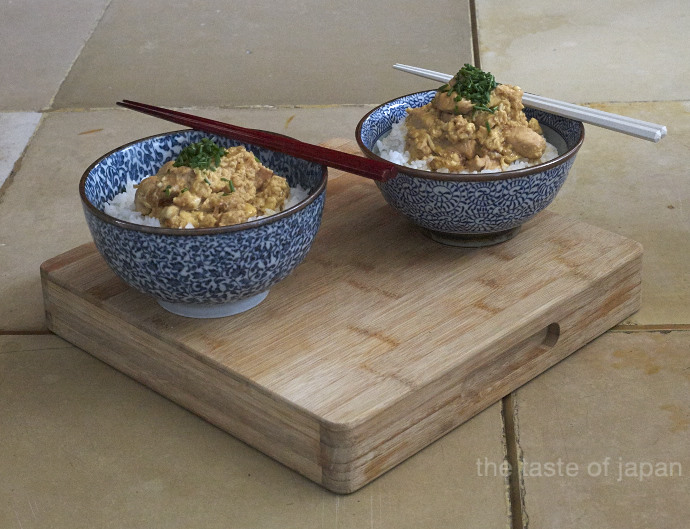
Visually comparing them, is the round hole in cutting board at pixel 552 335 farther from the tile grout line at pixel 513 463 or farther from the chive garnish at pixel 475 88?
the chive garnish at pixel 475 88

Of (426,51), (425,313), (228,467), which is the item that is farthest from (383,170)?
(426,51)

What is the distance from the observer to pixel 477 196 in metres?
1.15

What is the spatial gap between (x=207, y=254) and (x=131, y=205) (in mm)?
191

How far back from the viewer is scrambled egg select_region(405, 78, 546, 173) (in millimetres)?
1183

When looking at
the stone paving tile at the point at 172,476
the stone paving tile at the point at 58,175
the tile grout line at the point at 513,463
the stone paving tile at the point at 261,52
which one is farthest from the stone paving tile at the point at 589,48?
the stone paving tile at the point at 172,476

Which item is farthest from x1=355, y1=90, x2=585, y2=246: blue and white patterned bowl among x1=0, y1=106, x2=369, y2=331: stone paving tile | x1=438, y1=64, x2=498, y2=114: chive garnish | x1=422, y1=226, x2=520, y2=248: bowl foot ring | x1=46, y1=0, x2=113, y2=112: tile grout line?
x1=46, y1=0, x2=113, y2=112: tile grout line

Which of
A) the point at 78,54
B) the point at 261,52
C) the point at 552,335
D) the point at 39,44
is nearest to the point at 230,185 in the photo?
the point at 552,335

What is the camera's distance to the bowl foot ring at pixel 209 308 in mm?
1106

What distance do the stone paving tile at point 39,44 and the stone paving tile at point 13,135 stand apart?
0.05 meters

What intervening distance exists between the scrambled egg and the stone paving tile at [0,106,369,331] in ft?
1.93

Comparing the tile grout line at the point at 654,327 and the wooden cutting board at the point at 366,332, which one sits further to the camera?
the tile grout line at the point at 654,327

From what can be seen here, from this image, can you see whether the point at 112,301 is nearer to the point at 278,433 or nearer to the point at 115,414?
the point at 115,414

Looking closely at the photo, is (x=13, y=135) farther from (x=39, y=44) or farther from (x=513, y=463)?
(x=513, y=463)

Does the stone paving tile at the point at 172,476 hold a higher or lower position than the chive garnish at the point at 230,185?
lower
